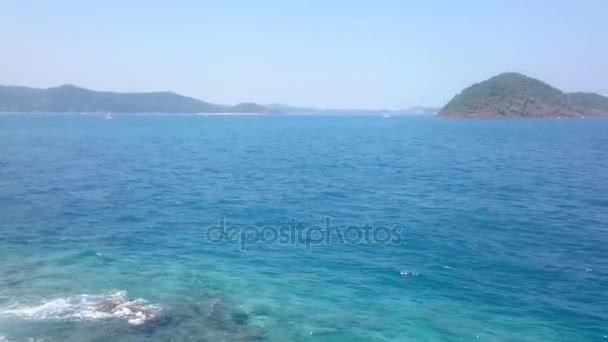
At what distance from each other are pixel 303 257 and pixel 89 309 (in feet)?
54.9

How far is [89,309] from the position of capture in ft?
96.0

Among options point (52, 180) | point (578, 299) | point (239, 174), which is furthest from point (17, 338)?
point (239, 174)

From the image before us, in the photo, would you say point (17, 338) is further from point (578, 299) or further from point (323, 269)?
point (578, 299)

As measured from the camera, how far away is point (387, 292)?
33.3m

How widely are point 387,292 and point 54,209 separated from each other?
38.5 metres
